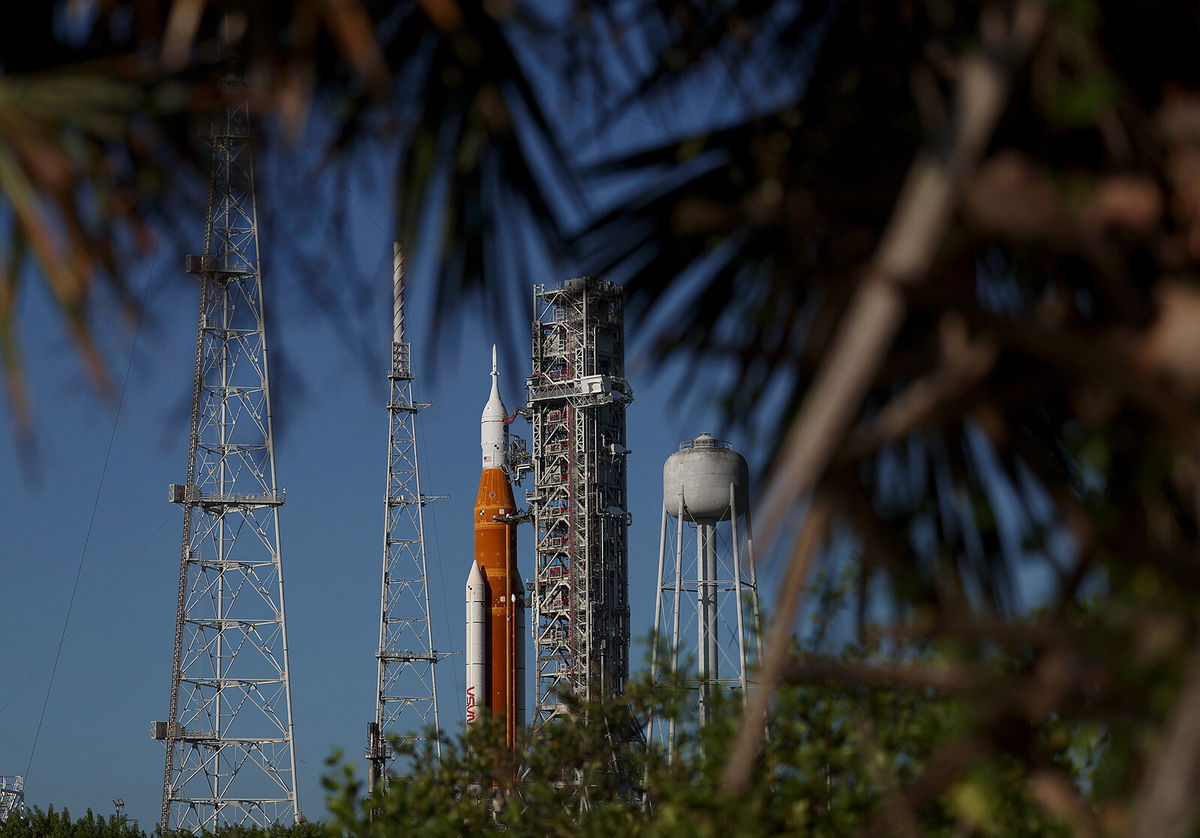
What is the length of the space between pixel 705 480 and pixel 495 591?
44.6 ft

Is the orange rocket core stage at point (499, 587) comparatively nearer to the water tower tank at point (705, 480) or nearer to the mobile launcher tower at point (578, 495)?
the mobile launcher tower at point (578, 495)

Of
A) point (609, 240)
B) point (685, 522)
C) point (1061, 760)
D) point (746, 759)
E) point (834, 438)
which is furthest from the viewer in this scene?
point (685, 522)

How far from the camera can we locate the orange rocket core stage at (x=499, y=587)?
51969 millimetres

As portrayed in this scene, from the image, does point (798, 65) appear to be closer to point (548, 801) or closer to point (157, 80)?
point (157, 80)

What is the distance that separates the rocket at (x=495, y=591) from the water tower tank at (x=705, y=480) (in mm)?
11885

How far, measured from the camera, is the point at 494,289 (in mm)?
4637

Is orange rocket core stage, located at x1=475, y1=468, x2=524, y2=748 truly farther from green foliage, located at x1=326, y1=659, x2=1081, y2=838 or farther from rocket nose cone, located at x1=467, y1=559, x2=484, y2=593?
green foliage, located at x1=326, y1=659, x2=1081, y2=838

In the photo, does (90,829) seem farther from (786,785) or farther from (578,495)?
(786,785)

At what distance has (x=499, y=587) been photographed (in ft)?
173

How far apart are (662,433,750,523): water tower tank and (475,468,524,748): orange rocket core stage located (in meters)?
11.9

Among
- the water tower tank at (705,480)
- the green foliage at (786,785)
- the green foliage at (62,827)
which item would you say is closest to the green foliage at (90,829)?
the green foliage at (62,827)

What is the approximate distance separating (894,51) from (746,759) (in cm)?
247

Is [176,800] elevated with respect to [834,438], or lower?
elevated

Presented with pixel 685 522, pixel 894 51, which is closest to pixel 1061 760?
pixel 894 51
